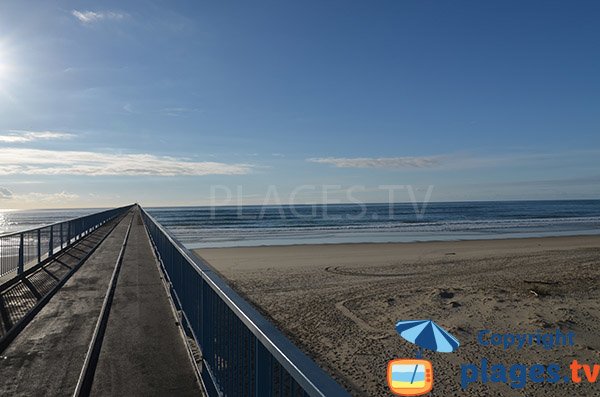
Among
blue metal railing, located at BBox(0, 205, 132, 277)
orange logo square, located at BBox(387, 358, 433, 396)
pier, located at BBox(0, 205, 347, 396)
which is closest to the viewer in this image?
pier, located at BBox(0, 205, 347, 396)

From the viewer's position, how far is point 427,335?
939cm

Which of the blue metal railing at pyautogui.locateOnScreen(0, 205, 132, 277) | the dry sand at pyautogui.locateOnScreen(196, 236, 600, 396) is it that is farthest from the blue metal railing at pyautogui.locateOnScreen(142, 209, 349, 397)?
the blue metal railing at pyautogui.locateOnScreen(0, 205, 132, 277)

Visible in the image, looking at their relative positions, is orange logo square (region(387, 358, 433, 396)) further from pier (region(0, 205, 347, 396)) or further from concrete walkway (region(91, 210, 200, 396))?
concrete walkway (region(91, 210, 200, 396))

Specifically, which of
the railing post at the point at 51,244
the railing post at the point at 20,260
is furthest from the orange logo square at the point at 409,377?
the railing post at the point at 51,244

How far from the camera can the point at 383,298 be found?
42.0ft

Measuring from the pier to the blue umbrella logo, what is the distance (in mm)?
4744

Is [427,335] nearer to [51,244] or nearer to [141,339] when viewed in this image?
[141,339]

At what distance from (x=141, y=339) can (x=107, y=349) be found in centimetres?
51

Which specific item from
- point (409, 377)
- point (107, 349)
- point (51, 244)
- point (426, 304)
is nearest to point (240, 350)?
point (107, 349)

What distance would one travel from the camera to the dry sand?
803cm

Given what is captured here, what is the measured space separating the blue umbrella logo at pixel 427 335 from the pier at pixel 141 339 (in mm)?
4744

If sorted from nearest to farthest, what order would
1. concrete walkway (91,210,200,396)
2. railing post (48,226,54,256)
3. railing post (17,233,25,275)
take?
concrete walkway (91,210,200,396)
railing post (17,233,25,275)
railing post (48,226,54,256)

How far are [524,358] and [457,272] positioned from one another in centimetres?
997

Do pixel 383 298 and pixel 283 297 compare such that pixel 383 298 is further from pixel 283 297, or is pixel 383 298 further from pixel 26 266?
pixel 26 266
